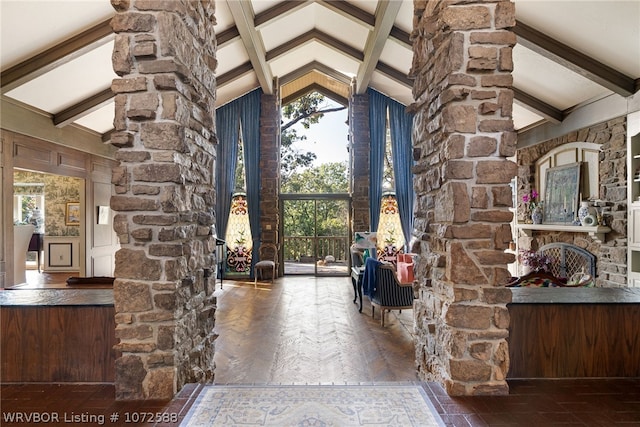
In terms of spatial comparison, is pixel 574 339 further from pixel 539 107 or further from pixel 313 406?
pixel 539 107

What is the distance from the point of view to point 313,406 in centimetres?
206

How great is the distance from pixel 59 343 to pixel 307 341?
95.4 inches

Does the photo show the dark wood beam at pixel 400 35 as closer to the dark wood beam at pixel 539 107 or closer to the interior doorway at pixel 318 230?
the dark wood beam at pixel 539 107

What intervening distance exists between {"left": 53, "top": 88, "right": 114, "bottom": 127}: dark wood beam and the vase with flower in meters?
7.16

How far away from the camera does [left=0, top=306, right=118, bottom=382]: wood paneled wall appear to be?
2387mm

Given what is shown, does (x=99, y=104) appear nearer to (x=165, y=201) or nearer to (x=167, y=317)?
(x=165, y=201)

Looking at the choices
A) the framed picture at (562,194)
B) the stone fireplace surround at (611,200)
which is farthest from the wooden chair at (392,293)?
the framed picture at (562,194)

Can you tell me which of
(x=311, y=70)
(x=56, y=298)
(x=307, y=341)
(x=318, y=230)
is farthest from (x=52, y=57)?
(x=318, y=230)

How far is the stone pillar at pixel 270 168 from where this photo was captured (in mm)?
8312

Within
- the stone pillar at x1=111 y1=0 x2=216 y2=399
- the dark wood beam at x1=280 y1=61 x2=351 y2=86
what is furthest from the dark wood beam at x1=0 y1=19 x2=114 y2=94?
the dark wood beam at x1=280 y1=61 x2=351 y2=86

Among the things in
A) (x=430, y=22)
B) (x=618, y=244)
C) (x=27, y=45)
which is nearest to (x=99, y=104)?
(x=27, y=45)

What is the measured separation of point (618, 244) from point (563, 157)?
170 cm

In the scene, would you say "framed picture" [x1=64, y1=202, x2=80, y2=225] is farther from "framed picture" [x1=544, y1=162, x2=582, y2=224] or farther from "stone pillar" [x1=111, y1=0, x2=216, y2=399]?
"framed picture" [x1=544, y1=162, x2=582, y2=224]

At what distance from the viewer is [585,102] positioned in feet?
16.6
